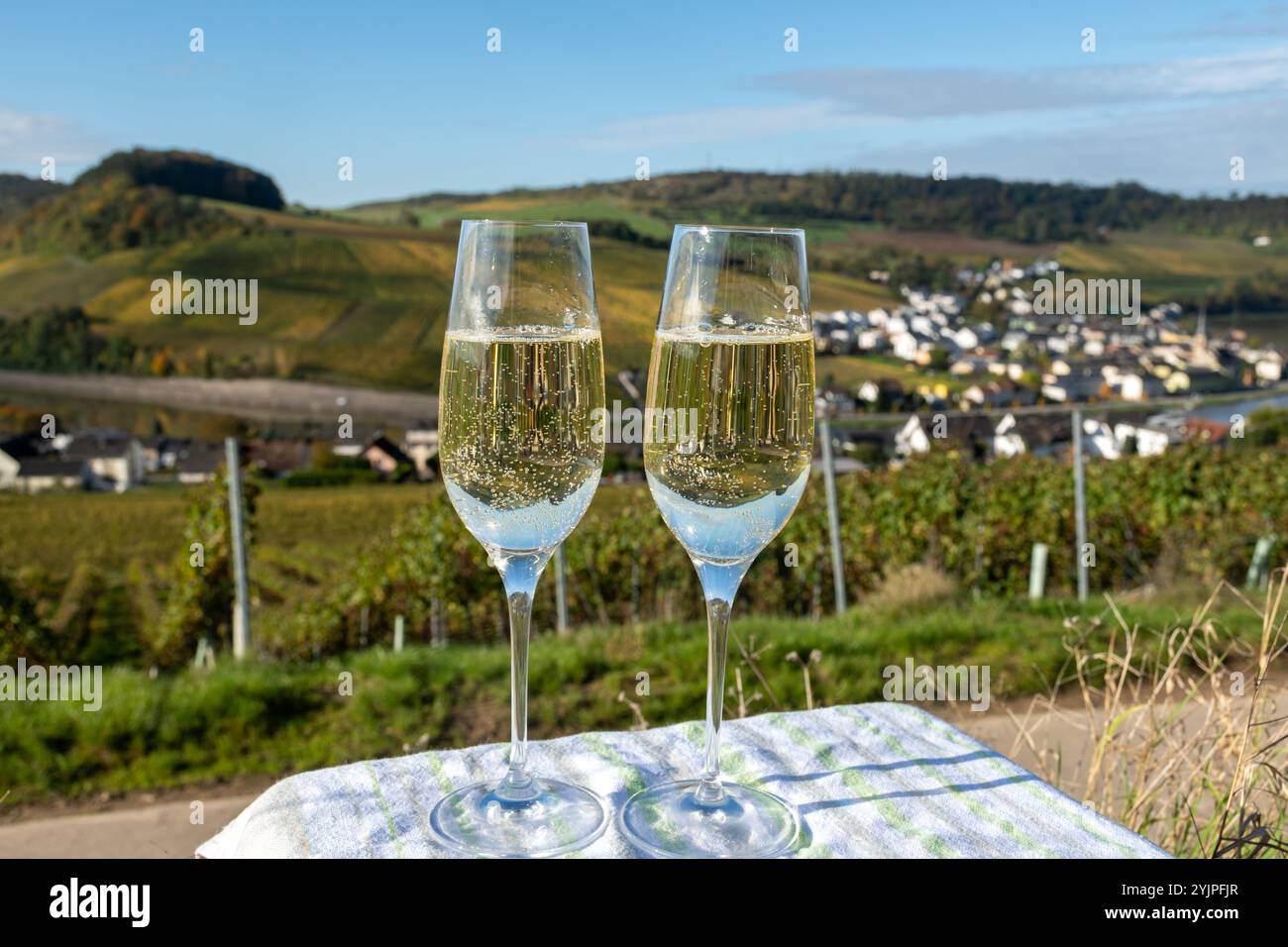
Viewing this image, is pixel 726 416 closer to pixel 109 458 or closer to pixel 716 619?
pixel 716 619

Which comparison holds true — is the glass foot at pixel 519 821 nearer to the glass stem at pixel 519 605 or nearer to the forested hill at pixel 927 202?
the glass stem at pixel 519 605

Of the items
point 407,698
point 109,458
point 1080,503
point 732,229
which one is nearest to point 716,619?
point 732,229

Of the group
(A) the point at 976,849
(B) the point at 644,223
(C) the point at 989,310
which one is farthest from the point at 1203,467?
(C) the point at 989,310

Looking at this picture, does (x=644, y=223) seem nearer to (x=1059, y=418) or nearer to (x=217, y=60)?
(x=1059, y=418)

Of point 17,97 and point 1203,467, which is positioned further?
point 17,97

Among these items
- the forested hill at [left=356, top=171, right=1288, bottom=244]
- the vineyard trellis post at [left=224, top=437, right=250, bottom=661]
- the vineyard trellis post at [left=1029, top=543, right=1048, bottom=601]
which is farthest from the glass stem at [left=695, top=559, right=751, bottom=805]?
the forested hill at [left=356, top=171, right=1288, bottom=244]

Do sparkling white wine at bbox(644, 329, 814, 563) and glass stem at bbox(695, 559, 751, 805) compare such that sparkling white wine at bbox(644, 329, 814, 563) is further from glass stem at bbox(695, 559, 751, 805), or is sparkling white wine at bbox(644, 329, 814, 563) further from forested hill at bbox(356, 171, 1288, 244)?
forested hill at bbox(356, 171, 1288, 244)
